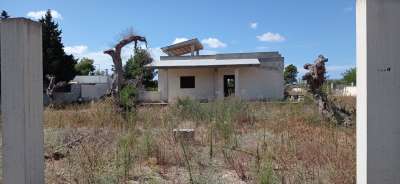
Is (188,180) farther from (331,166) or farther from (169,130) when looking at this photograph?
(169,130)

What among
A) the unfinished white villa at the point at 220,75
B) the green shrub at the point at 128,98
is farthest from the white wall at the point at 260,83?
the green shrub at the point at 128,98

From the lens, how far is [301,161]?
210 inches

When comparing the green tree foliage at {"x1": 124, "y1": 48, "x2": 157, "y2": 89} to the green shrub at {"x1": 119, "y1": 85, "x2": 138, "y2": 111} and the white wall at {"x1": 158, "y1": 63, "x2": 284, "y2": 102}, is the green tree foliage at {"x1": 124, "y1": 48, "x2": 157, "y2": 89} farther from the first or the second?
the green shrub at {"x1": 119, "y1": 85, "x2": 138, "y2": 111}

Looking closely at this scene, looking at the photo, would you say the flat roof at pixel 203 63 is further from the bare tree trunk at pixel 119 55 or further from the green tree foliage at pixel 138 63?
the bare tree trunk at pixel 119 55

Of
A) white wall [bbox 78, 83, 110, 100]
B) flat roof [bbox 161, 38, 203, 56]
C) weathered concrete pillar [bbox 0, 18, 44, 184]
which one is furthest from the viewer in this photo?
white wall [bbox 78, 83, 110, 100]

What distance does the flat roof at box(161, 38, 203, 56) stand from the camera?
30483 millimetres

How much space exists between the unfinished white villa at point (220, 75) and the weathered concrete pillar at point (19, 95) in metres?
22.3

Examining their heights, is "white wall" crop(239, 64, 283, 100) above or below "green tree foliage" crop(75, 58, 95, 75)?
below
